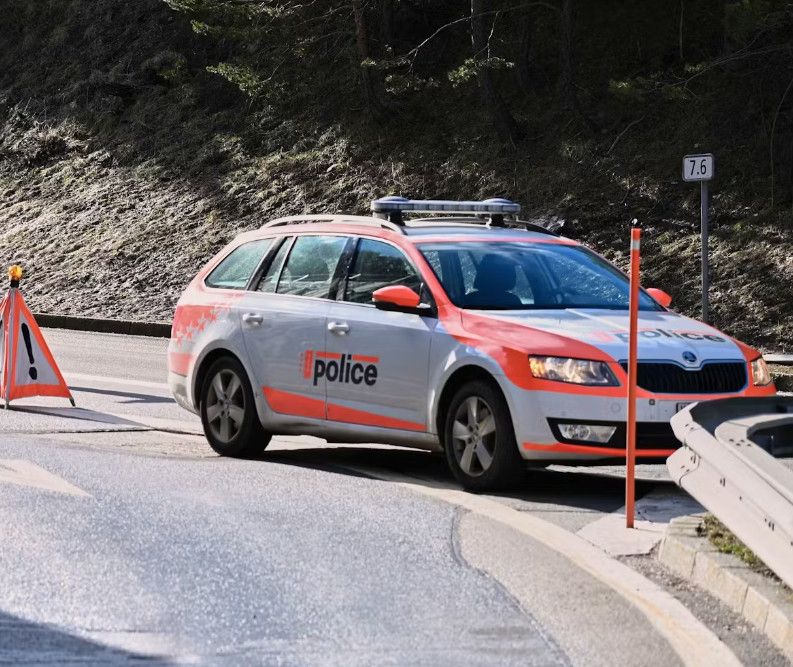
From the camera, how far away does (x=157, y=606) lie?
251 inches

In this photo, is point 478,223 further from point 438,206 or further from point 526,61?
point 526,61

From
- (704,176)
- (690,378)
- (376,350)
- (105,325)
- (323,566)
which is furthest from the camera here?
(105,325)

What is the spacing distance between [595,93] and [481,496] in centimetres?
2244

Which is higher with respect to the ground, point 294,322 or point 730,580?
point 294,322

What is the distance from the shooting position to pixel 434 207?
1107cm

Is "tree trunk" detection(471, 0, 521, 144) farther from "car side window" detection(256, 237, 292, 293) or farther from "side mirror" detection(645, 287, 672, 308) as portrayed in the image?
"side mirror" detection(645, 287, 672, 308)

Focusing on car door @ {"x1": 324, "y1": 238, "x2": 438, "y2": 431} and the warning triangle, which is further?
the warning triangle

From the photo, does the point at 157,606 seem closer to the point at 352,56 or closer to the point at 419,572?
the point at 419,572

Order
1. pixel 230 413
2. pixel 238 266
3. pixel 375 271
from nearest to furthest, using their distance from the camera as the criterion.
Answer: pixel 375 271 < pixel 230 413 < pixel 238 266

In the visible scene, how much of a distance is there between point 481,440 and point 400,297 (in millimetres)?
1067

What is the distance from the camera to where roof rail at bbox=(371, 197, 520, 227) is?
1089cm

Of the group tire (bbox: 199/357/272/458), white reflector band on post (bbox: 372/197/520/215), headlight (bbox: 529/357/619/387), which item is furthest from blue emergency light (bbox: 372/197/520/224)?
headlight (bbox: 529/357/619/387)

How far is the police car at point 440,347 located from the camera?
904 centimetres

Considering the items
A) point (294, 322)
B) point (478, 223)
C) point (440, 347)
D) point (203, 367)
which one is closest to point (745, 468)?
point (440, 347)
